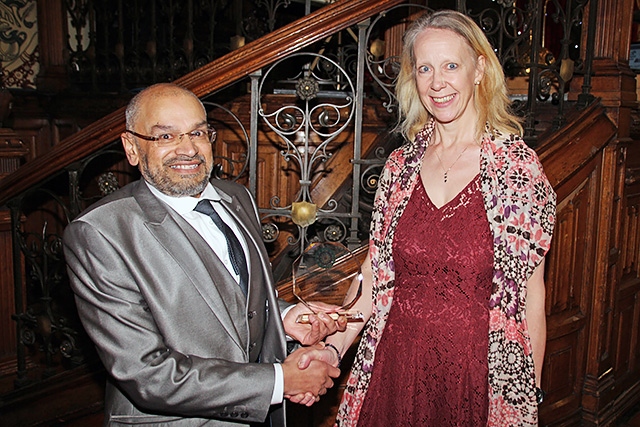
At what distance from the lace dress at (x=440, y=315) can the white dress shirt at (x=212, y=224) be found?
47 centimetres

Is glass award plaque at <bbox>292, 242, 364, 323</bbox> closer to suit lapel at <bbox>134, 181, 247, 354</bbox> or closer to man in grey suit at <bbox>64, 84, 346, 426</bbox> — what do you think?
man in grey suit at <bbox>64, 84, 346, 426</bbox>

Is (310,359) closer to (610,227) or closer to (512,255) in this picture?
(512,255)

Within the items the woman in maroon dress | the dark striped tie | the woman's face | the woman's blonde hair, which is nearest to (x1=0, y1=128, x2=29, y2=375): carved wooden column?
the dark striped tie

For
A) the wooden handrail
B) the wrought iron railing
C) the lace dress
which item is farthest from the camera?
the wrought iron railing

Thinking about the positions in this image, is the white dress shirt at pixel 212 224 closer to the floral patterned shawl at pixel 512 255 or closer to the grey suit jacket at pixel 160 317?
the grey suit jacket at pixel 160 317

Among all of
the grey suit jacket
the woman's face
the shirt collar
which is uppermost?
the woman's face

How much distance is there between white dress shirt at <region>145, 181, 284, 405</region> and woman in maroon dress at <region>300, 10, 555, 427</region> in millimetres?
312

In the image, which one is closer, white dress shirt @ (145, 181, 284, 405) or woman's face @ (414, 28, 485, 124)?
white dress shirt @ (145, 181, 284, 405)

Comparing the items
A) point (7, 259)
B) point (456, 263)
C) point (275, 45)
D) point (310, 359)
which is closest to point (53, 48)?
point (7, 259)

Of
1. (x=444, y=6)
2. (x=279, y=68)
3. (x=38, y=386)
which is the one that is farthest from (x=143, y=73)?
(x=38, y=386)

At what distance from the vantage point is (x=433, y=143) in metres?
1.96

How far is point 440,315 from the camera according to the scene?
177cm

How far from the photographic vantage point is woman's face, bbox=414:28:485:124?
176 cm

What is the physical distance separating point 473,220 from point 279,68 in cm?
358
